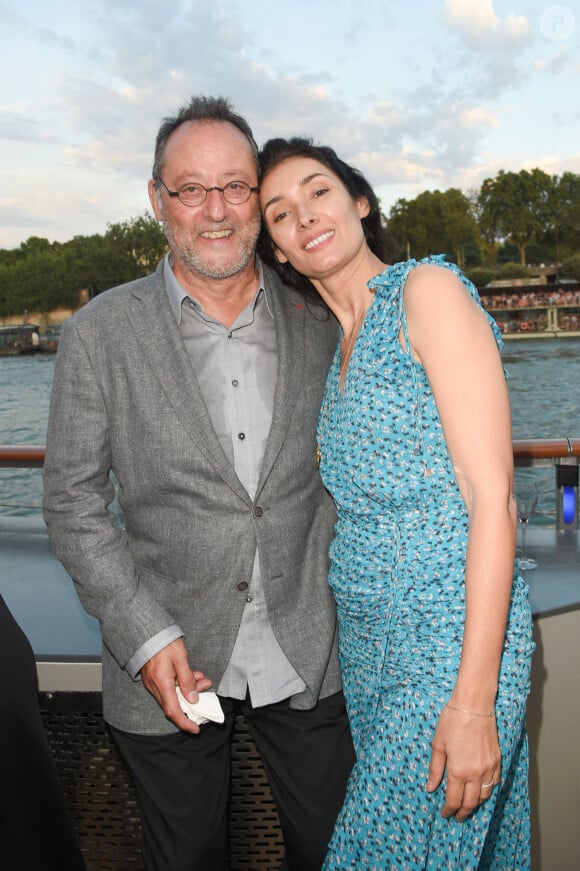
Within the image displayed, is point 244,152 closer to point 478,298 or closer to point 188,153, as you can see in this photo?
point 188,153

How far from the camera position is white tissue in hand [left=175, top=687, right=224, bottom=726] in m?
1.54

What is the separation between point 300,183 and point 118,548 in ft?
2.81

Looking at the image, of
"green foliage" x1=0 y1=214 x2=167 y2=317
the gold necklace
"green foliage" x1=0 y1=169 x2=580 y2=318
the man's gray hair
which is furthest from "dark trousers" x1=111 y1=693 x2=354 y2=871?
"green foliage" x1=0 y1=169 x2=580 y2=318

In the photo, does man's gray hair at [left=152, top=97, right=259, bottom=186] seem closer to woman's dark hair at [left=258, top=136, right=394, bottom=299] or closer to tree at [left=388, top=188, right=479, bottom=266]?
woman's dark hair at [left=258, top=136, right=394, bottom=299]

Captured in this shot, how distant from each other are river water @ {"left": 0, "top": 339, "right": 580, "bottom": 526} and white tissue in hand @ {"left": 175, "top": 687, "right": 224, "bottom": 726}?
103 ft

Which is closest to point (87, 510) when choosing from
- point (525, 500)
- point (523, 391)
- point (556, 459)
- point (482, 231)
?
point (525, 500)

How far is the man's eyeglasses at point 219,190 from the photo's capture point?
1742 millimetres

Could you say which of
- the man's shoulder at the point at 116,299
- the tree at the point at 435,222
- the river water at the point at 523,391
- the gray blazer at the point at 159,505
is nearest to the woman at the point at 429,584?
the gray blazer at the point at 159,505

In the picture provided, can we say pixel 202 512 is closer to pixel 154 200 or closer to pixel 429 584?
pixel 429 584

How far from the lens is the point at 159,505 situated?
1.65 m

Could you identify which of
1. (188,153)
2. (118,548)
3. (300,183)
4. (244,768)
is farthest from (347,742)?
Result: (188,153)

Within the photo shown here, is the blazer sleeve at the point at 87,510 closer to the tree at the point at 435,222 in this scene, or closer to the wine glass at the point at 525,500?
the wine glass at the point at 525,500

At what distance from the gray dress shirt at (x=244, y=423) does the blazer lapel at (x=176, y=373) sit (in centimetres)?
5

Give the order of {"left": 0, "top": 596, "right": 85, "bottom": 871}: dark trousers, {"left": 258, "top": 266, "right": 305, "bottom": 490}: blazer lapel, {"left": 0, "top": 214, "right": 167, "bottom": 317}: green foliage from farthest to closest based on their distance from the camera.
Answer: {"left": 0, "top": 214, "right": 167, "bottom": 317}: green foliage, {"left": 258, "top": 266, "right": 305, "bottom": 490}: blazer lapel, {"left": 0, "top": 596, "right": 85, "bottom": 871}: dark trousers
